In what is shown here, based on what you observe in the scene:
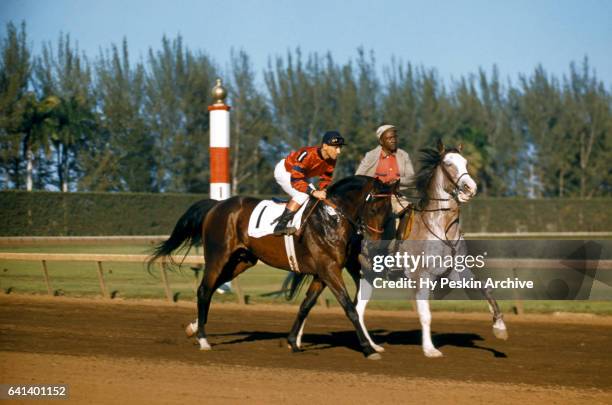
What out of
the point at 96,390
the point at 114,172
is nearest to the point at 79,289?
the point at 96,390

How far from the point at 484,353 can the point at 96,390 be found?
13.4 feet

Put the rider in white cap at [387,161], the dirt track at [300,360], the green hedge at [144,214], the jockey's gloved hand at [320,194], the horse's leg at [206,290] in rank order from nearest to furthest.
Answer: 1. the dirt track at [300,360]
2. the jockey's gloved hand at [320,194]
3. the rider in white cap at [387,161]
4. the horse's leg at [206,290]
5. the green hedge at [144,214]

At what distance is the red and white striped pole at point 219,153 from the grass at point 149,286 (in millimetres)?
1824

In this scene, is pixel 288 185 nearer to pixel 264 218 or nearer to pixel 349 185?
pixel 264 218

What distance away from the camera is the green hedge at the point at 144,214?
3064 centimetres

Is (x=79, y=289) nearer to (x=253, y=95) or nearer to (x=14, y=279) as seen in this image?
(x=14, y=279)

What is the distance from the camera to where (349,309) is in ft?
26.6

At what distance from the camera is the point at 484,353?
8.45 m

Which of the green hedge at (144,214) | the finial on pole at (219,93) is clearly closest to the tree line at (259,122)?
the green hedge at (144,214)

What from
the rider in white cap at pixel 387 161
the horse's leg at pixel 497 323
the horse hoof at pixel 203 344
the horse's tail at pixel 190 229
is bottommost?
the horse hoof at pixel 203 344

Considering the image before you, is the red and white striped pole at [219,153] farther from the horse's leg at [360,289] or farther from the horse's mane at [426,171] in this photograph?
the horse's mane at [426,171]

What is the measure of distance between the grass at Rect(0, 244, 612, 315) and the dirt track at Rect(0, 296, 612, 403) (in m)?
1.24

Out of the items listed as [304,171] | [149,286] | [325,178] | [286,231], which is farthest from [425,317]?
[149,286]

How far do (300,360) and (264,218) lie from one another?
1684mm
